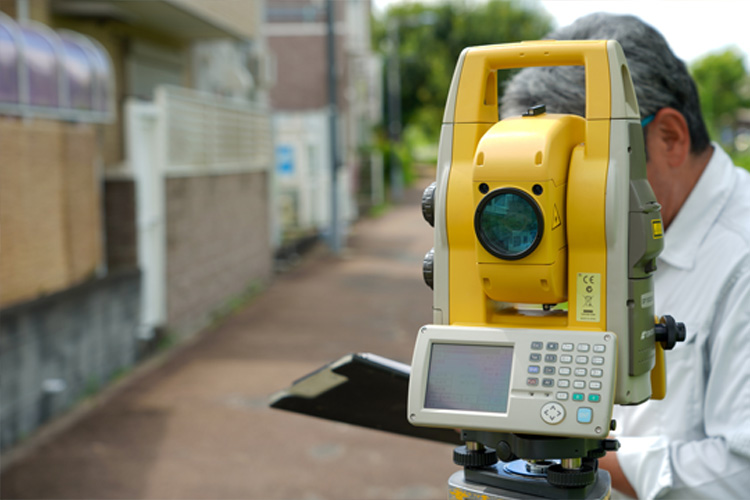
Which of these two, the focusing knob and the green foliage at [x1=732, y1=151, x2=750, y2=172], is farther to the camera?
the green foliage at [x1=732, y1=151, x2=750, y2=172]

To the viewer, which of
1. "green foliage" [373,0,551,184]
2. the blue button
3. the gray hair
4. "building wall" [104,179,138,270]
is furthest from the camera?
"green foliage" [373,0,551,184]

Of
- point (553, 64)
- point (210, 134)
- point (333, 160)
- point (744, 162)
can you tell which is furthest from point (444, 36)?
point (553, 64)

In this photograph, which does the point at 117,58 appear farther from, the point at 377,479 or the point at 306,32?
the point at 306,32

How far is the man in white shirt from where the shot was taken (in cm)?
187

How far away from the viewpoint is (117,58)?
1028 cm

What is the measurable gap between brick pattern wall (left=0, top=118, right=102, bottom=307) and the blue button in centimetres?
523

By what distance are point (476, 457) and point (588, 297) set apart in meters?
0.32

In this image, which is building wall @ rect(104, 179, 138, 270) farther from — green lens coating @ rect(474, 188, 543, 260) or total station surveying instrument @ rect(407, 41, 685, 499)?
green lens coating @ rect(474, 188, 543, 260)

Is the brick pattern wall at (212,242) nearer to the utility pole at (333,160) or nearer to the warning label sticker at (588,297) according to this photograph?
the utility pole at (333,160)

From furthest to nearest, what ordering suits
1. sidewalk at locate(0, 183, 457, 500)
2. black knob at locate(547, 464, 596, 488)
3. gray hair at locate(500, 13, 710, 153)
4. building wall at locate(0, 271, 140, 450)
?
building wall at locate(0, 271, 140, 450)
sidewalk at locate(0, 183, 457, 500)
gray hair at locate(500, 13, 710, 153)
black knob at locate(547, 464, 596, 488)

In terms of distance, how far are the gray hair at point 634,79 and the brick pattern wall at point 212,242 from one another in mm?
7431

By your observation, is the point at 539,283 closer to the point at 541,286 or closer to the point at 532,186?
the point at 541,286

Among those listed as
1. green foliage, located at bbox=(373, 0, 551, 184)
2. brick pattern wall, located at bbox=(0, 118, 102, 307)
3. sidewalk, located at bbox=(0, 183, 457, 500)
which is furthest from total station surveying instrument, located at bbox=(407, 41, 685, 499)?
green foliage, located at bbox=(373, 0, 551, 184)

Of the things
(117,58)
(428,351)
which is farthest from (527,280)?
(117,58)
